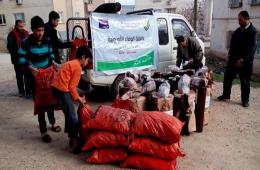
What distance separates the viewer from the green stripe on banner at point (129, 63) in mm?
5938

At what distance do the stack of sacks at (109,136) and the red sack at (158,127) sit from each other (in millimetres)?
142

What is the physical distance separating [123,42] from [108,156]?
3.05 metres

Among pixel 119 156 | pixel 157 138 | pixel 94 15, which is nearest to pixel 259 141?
pixel 157 138

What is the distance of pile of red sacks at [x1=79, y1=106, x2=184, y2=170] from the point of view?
3503mm

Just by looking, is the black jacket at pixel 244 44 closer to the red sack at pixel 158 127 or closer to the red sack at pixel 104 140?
the red sack at pixel 158 127

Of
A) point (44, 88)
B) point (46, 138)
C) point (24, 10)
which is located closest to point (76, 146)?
point (46, 138)

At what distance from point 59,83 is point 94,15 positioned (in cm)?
228

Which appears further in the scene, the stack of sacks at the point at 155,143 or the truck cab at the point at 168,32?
the truck cab at the point at 168,32

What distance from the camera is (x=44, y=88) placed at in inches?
170

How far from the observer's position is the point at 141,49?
21.2 feet


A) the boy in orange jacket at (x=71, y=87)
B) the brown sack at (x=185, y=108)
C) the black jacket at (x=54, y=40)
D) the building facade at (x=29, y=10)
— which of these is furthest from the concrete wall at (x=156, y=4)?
the boy in orange jacket at (x=71, y=87)

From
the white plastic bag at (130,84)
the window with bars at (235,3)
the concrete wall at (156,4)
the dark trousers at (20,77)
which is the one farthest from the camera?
the concrete wall at (156,4)

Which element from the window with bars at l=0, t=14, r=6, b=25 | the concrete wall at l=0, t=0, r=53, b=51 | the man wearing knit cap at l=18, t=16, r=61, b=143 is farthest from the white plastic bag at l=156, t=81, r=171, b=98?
the window with bars at l=0, t=14, r=6, b=25

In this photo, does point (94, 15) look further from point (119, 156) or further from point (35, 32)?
point (119, 156)
